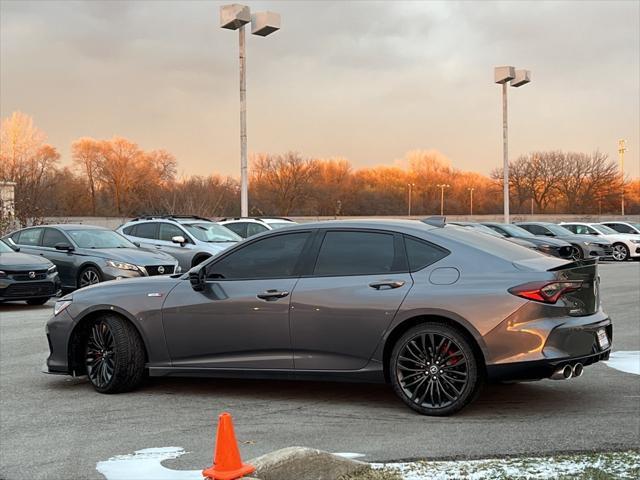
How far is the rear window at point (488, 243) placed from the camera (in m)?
6.38

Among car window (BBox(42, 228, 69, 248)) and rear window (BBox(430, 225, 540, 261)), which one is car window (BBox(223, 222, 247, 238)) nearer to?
car window (BBox(42, 228, 69, 248))

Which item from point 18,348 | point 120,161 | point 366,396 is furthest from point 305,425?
point 120,161

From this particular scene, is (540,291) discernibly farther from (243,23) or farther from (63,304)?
(243,23)

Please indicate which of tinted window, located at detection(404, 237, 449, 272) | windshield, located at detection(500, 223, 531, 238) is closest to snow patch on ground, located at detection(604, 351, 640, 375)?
tinted window, located at detection(404, 237, 449, 272)

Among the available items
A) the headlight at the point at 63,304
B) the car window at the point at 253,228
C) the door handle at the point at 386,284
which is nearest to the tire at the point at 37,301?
the car window at the point at 253,228

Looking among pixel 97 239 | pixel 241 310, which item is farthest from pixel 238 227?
pixel 241 310

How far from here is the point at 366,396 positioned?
695cm

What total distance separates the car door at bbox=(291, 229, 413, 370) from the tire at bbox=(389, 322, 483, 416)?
25cm

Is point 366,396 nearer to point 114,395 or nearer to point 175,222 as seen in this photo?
point 114,395

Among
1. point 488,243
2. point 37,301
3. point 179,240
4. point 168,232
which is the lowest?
point 37,301

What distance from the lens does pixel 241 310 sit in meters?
6.71

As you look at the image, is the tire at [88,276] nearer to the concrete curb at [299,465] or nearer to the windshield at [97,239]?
the windshield at [97,239]

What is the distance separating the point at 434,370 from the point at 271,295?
1.48 meters

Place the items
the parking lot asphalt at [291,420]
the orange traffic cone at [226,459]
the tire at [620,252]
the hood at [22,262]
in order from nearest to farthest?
the orange traffic cone at [226,459], the parking lot asphalt at [291,420], the hood at [22,262], the tire at [620,252]
